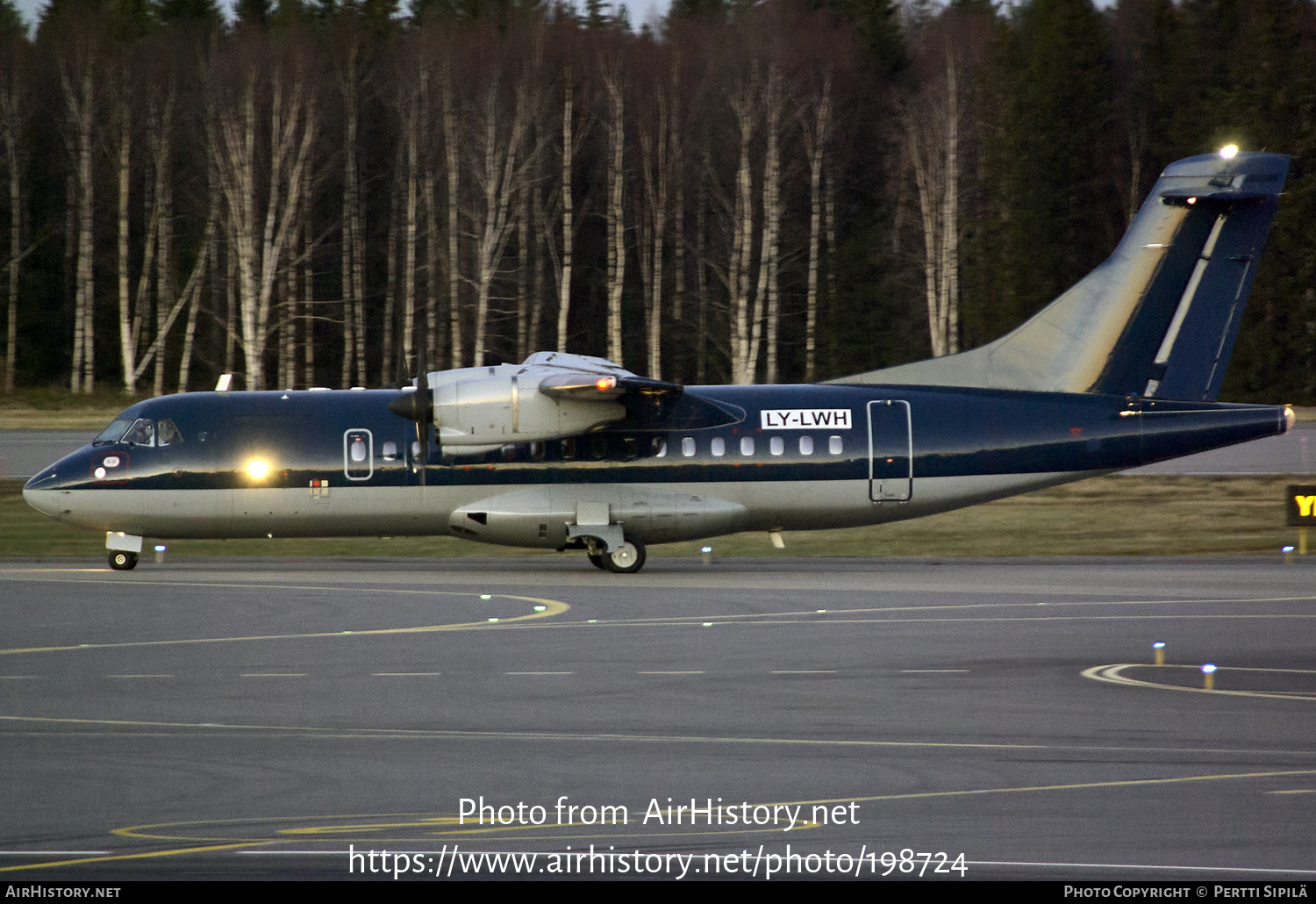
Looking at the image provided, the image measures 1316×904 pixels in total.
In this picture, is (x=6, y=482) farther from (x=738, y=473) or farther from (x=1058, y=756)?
(x=1058, y=756)

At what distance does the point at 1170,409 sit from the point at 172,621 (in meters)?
16.0

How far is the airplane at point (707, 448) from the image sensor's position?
22.6 metres

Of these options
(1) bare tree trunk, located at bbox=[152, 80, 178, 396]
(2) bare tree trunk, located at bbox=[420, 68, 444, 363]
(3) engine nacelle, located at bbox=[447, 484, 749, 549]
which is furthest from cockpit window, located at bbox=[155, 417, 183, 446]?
(1) bare tree trunk, located at bbox=[152, 80, 178, 396]

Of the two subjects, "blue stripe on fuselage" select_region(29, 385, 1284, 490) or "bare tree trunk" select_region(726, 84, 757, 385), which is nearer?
"blue stripe on fuselage" select_region(29, 385, 1284, 490)

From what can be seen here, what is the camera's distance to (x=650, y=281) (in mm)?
53938

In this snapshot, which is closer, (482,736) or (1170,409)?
(482,736)

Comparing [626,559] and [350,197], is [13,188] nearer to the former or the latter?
[350,197]

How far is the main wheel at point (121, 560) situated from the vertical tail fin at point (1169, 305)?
13843 mm

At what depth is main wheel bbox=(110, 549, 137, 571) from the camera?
22812 millimetres

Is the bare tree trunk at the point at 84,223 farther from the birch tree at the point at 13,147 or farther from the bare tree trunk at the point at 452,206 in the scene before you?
the bare tree trunk at the point at 452,206

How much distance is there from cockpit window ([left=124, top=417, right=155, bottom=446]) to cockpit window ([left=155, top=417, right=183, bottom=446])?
8cm

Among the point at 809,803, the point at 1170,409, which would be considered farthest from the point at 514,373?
the point at 809,803

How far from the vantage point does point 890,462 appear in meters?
22.8

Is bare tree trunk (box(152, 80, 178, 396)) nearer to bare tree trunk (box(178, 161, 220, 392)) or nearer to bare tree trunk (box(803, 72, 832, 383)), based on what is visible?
bare tree trunk (box(178, 161, 220, 392))
